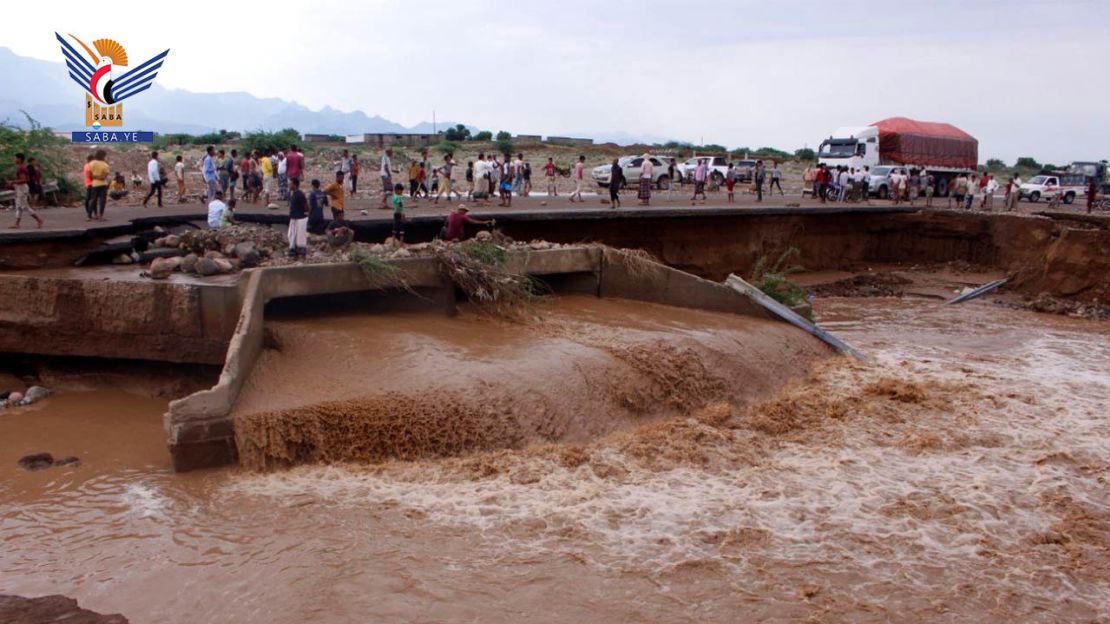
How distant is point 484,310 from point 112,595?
6563 millimetres

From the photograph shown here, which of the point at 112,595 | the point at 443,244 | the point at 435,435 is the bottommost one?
the point at 112,595

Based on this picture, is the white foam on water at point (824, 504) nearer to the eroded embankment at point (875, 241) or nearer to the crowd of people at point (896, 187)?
the eroded embankment at point (875, 241)

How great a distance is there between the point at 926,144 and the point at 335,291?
Answer: 112ft

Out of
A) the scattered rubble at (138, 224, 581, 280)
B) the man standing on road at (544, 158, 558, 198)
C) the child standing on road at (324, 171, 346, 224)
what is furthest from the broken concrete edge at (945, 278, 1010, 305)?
the child standing on road at (324, 171, 346, 224)

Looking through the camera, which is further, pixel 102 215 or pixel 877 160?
pixel 877 160

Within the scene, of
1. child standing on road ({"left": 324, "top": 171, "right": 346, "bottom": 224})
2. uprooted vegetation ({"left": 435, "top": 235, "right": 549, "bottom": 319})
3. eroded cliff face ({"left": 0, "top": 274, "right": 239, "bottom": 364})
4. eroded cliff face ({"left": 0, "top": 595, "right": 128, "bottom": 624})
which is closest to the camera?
eroded cliff face ({"left": 0, "top": 595, "right": 128, "bottom": 624})

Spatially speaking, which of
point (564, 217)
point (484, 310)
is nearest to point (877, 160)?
point (564, 217)

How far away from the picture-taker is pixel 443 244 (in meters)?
12.2

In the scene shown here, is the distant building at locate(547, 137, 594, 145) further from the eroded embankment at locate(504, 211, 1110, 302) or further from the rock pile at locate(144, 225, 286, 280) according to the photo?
the rock pile at locate(144, 225, 286, 280)

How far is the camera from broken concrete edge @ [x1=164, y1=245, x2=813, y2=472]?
827cm

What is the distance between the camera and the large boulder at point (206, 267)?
10.8 m

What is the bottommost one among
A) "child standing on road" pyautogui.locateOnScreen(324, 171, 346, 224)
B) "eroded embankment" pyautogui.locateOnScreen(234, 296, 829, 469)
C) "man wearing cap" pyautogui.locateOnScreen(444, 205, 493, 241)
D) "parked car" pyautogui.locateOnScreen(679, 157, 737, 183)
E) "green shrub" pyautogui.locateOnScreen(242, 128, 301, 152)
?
"eroded embankment" pyautogui.locateOnScreen(234, 296, 829, 469)

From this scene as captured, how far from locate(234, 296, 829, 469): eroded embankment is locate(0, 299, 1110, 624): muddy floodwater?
0.12m

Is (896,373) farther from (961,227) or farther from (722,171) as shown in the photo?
(722,171)
